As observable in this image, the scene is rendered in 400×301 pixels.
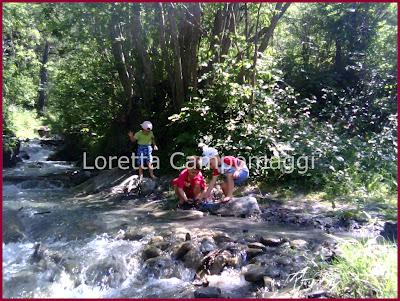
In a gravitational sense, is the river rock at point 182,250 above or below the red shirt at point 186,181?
below

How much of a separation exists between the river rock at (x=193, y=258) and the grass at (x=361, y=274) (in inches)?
64.3

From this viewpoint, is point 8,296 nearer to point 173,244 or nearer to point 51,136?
point 173,244

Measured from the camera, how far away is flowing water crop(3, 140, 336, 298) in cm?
573

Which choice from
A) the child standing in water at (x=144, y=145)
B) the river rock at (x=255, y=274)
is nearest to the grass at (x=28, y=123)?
the child standing in water at (x=144, y=145)

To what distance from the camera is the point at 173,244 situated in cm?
679

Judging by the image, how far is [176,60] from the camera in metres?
12.6

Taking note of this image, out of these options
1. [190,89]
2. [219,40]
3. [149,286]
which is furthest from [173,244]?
[219,40]

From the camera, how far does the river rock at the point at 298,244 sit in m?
6.35

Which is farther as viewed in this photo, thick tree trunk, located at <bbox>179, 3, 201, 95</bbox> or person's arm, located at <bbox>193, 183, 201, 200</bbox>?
thick tree trunk, located at <bbox>179, 3, 201, 95</bbox>

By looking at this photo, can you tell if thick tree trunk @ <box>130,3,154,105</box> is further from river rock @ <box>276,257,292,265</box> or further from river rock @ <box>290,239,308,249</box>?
river rock @ <box>276,257,292,265</box>

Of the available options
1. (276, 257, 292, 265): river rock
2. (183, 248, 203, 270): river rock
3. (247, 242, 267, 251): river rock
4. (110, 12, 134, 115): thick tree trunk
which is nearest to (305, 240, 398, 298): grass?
(276, 257, 292, 265): river rock

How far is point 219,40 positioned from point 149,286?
8.59 meters

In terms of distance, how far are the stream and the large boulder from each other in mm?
243

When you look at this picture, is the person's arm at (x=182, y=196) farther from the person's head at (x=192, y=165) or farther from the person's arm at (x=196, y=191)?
the person's head at (x=192, y=165)
